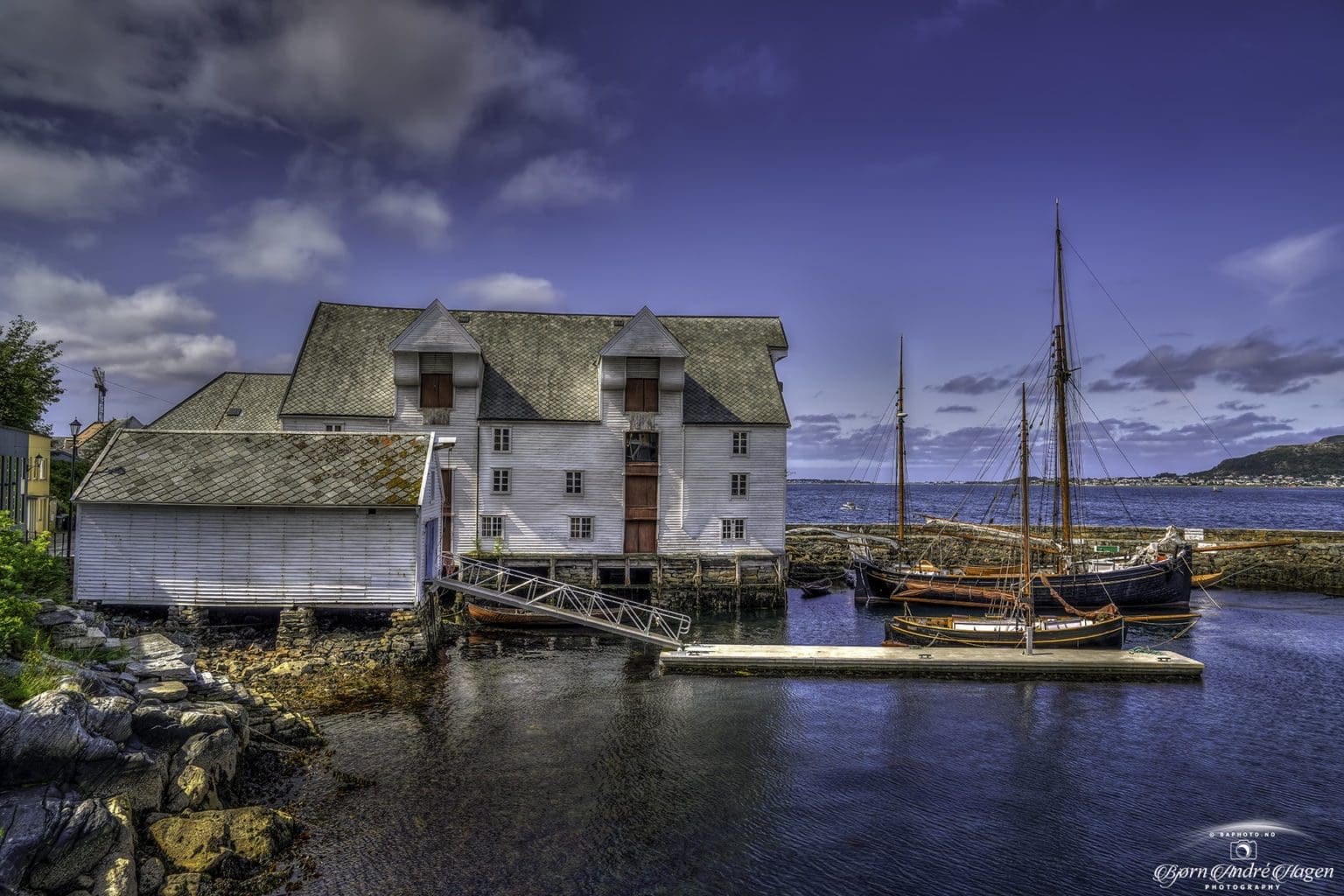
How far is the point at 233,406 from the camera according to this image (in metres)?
40.9

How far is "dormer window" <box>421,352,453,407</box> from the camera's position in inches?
1478

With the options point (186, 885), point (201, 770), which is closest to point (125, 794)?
point (201, 770)

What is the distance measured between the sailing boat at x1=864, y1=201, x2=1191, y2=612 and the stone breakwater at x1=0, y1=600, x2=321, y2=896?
34.2 metres

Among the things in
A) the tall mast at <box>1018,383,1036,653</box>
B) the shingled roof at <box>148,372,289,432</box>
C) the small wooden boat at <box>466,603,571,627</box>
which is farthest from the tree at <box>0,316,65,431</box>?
the tall mast at <box>1018,383,1036,653</box>

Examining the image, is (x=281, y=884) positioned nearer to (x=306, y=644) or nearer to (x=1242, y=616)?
(x=306, y=644)

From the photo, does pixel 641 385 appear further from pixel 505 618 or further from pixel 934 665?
pixel 934 665

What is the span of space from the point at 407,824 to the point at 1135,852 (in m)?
13.7

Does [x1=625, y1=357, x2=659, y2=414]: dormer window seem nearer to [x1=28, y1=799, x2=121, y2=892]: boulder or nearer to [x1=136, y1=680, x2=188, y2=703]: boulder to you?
[x1=136, y1=680, x2=188, y2=703]: boulder

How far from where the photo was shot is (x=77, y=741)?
1215 centimetres

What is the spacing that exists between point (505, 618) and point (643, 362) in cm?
1395

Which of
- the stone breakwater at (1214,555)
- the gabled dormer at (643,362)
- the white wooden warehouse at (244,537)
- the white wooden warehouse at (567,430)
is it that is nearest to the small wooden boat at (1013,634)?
the white wooden warehouse at (567,430)

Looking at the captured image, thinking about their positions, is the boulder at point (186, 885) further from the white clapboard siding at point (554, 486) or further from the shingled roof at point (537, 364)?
the shingled roof at point (537, 364)

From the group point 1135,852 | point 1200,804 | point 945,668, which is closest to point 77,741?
point 1135,852

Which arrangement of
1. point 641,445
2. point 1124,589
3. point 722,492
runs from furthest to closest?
point 1124,589 → point 722,492 → point 641,445
